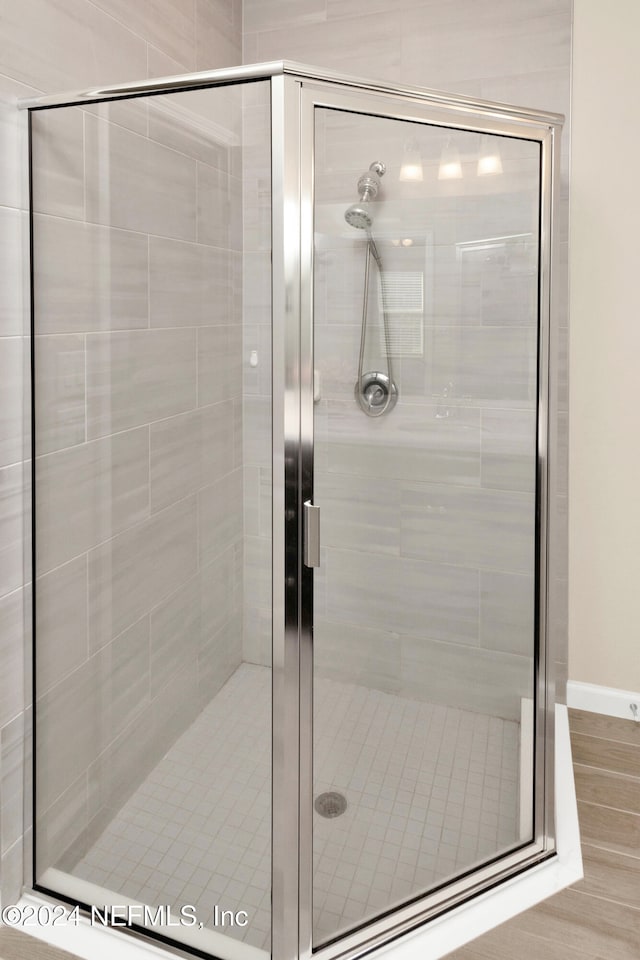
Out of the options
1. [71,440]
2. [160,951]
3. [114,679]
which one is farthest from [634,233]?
[160,951]

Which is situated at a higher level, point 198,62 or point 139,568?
point 198,62

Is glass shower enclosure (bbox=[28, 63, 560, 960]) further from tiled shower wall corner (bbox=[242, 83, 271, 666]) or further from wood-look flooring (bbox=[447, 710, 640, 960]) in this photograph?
wood-look flooring (bbox=[447, 710, 640, 960])

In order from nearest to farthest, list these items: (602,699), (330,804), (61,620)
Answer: (330,804) < (61,620) < (602,699)

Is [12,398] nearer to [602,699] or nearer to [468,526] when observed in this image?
[468,526]

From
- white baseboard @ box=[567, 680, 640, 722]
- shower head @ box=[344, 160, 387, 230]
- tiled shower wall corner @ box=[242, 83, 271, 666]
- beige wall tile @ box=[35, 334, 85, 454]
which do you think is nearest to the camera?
tiled shower wall corner @ box=[242, 83, 271, 666]

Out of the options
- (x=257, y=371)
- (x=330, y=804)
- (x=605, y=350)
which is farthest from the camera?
(x=605, y=350)

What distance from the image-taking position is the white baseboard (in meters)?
2.23

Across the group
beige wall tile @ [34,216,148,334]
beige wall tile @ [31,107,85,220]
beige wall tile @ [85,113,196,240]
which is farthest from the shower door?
beige wall tile @ [31,107,85,220]

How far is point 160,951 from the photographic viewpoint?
1.36m

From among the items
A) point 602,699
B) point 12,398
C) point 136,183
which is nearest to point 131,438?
point 12,398

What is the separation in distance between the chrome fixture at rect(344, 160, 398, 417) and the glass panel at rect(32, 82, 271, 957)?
0.20 m

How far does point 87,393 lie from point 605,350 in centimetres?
159

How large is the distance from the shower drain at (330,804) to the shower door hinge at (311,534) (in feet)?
1.54

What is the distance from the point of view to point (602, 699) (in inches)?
88.7
